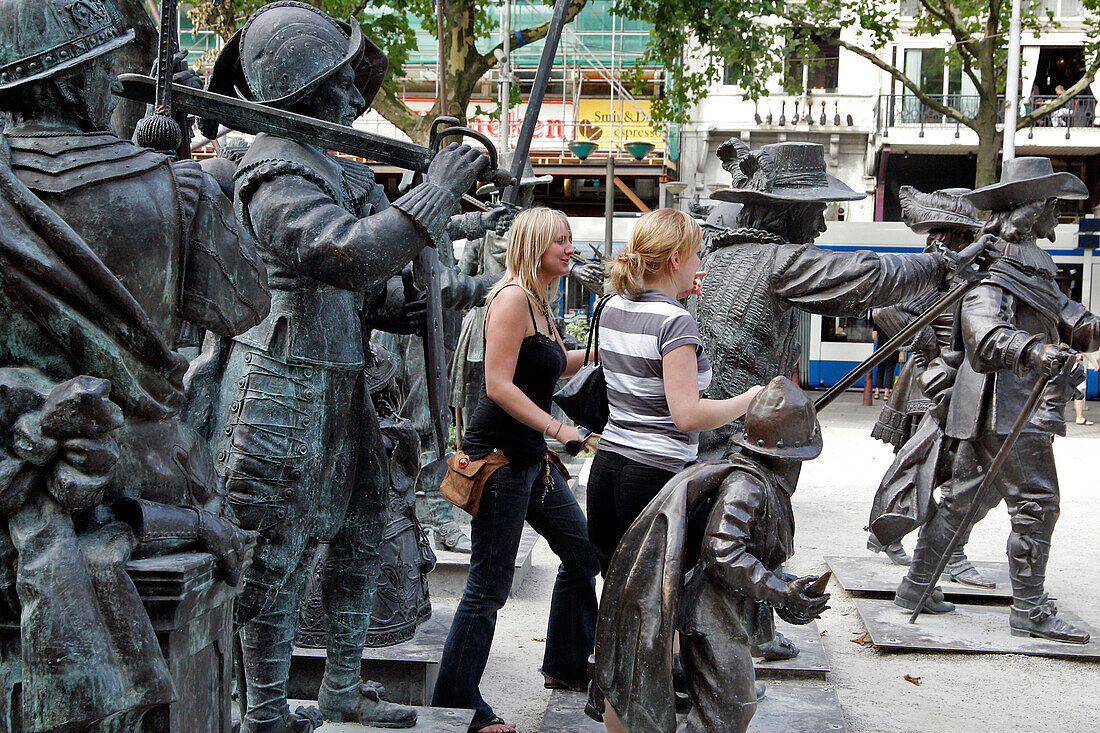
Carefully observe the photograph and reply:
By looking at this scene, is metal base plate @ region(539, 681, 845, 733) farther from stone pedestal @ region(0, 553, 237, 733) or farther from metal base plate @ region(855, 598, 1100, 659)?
stone pedestal @ region(0, 553, 237, 733)

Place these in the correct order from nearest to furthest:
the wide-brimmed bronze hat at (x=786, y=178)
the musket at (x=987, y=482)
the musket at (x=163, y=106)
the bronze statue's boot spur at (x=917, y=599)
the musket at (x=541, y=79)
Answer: the musket at (x=163, y=106), the musket at (x=541, y=79), the wide-brimmed bronze hat at (x=786, y=178), the musket at (x=987, y=482), the bronze statue's boot spur at (x=917, y=599)

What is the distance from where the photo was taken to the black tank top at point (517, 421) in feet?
13.4

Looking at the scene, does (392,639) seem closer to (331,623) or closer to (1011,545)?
(331,623)

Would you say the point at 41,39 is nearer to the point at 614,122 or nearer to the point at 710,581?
the point at 710,581

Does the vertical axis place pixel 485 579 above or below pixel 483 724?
above

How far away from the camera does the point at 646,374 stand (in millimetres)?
3768

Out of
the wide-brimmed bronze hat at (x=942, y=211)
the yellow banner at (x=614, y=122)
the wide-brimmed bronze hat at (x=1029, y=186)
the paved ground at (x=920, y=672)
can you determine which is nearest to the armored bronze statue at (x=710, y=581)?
the paved ground at (x=920, y=672)

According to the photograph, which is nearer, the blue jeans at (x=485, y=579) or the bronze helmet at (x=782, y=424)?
the bronze helmet at (x=782, y=424)

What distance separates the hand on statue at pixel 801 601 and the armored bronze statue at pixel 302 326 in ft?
4.53

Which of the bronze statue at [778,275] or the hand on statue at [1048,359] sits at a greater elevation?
the bronze statue at [778,275]

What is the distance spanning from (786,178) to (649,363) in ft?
5.19

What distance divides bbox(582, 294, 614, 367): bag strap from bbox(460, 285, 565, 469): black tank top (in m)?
Result: 0.11

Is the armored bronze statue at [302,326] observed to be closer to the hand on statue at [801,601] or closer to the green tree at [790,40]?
the hand on statue at [801,601]

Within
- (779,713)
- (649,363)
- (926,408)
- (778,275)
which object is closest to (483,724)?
(779,713)
